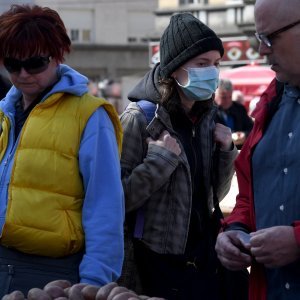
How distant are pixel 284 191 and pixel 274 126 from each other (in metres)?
0.27

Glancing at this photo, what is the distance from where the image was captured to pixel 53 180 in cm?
361

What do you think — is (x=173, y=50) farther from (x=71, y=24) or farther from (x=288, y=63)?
(x=71, y=24)

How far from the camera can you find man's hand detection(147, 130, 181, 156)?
165 inches

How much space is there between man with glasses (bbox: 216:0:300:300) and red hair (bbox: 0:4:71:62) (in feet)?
2.67

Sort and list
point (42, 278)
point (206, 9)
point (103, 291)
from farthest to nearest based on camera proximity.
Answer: point (206, 9) < point (42, 278) < point (103, 291)

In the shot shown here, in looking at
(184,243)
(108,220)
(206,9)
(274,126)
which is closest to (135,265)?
(184,243)

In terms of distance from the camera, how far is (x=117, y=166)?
372 cm

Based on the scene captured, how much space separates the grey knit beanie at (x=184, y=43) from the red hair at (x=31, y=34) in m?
0.69

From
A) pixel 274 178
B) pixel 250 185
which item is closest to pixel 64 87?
pixel 250 185

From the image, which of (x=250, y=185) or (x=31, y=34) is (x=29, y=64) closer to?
(x=31, y=34)

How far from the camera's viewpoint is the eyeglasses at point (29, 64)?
3.72 m

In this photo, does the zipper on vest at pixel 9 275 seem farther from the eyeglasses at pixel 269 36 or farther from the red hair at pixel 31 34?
the eyeglasses at pixel 269 36

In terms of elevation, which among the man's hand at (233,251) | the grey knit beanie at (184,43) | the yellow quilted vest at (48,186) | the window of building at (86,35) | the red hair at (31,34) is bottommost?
the man's hand at (233,251)

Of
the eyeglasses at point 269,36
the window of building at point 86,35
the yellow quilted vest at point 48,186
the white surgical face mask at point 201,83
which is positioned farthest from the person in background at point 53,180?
the window of building at point 86,35
